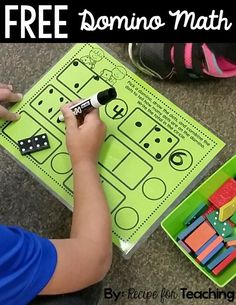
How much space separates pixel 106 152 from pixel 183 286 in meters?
0.27

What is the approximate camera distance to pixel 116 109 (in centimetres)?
94

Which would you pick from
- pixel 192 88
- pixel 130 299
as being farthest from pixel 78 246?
pixel 192 88

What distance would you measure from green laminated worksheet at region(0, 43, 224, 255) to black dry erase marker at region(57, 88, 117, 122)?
7 cm

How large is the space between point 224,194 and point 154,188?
12cm

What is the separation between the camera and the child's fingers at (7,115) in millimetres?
913

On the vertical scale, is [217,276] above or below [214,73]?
below

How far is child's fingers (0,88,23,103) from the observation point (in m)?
0.93

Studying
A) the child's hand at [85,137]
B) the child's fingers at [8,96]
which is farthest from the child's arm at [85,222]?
the child's fingers at [8,96]

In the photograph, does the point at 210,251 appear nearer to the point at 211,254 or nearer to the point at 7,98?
the point at 211,254

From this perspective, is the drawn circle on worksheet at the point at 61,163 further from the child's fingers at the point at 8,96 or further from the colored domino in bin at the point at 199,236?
the colored domino in bin at the point at 199,236

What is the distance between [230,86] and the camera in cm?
97

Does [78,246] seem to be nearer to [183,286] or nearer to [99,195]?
[99,195]

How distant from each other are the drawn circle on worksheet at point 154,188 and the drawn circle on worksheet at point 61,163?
0.14 meters

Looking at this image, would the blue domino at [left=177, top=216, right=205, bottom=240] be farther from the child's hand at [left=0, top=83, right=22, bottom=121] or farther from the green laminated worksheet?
the child's hand at [left=0, top=83, right=22, bottom=121]
